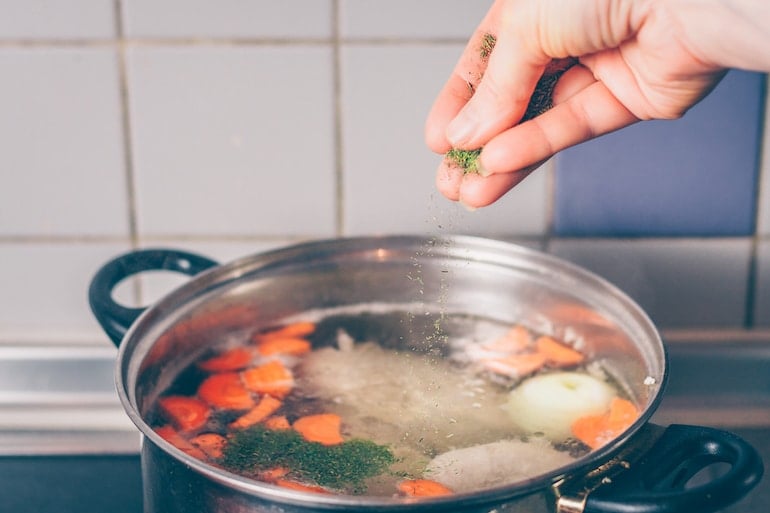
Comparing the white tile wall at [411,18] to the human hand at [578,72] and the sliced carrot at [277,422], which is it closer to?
the human hand at [578,72]

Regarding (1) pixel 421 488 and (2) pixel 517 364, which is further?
(2) pixel 517 364

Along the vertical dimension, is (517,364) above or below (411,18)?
below

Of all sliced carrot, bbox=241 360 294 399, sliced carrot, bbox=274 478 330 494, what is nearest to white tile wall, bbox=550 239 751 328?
sliced carrot, bbox=241 360 294 399

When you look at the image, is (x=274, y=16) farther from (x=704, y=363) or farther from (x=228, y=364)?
(x=704, y=363)

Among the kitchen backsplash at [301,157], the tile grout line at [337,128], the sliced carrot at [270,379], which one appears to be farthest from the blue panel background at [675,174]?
the sliced carrot at [270,379]

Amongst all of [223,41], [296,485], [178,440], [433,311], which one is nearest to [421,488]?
[296,485]

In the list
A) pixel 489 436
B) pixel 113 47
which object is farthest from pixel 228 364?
pixel 113 47

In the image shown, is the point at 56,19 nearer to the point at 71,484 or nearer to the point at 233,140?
the point at 233,140
